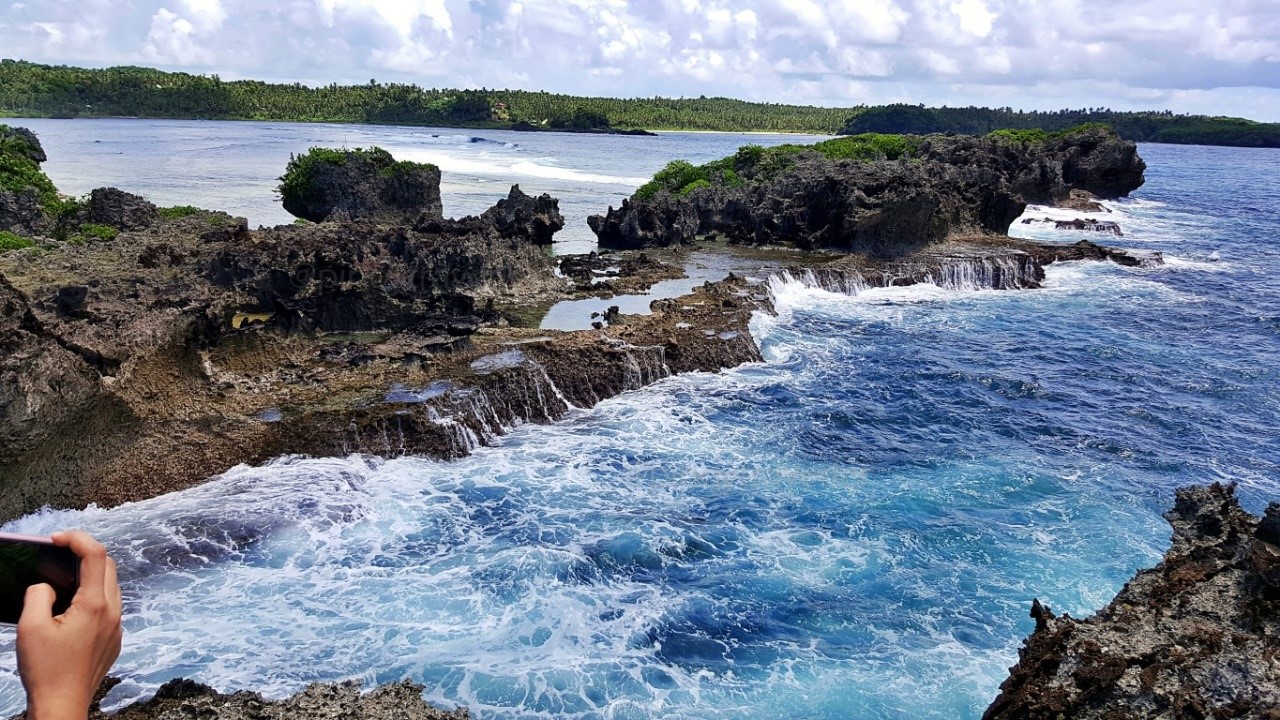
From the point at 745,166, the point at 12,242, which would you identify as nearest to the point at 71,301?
the point at 12,242

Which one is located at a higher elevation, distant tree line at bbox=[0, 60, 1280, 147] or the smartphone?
distant tree line at bbox=[0, 60, 1280, 147]

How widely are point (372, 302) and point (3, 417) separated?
38.9ft

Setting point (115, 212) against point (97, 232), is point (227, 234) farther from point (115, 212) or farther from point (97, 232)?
point (115, 212)

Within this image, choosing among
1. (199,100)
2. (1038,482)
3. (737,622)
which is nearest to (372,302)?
(737,622)

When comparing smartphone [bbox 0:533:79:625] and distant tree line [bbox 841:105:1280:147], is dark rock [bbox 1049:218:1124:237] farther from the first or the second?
distant tree line [bbox 841:105:1280:147]

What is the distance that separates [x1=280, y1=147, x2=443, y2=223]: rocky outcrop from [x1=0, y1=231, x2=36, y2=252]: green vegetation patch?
51.2 feet

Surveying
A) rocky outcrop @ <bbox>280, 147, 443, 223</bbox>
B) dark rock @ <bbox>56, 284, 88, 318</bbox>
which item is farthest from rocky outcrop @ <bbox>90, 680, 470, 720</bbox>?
rocky outcrop @ <bbox>280, 147, 443, 223</bbox>

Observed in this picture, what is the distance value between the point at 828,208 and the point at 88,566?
45.9m

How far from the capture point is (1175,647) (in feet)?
30.8

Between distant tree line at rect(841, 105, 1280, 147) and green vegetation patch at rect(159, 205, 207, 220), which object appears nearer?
green vegetation patch at rect(159, 205, 207, 220)

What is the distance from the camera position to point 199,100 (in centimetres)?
17088

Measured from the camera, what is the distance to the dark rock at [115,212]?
38.2 meters

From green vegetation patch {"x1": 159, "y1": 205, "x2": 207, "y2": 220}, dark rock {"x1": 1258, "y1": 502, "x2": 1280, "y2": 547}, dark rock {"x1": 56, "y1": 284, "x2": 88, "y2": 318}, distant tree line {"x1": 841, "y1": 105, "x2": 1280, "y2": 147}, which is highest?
distant tree line {"x1": 841, "y1": 105, "x2": 1280, "y2": 147}

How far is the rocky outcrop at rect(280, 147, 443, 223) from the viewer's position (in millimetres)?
46375
